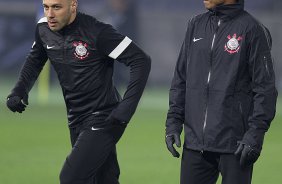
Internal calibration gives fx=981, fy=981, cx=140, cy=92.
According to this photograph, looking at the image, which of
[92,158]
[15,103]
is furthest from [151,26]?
[92,158]

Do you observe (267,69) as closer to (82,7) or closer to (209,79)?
(209,79)

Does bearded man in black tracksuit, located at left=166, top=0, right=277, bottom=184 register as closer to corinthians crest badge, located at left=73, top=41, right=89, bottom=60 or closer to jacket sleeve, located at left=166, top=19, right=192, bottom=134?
jacket sleeve, located at left=166, top=19, right=192, bottom=134

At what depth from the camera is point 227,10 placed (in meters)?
6.95

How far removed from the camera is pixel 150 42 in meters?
25.8

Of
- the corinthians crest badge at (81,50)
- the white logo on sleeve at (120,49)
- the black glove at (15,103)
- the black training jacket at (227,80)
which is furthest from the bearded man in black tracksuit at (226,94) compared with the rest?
the black glove at (15,103)

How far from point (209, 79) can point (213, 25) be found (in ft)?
1.27

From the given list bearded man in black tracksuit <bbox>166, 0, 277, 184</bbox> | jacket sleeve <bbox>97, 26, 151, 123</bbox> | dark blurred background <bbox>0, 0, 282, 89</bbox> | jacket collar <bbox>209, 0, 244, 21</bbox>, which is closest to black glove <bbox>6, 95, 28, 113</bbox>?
jacket sleeve <bbox>97, 26, 151, 123</bbox>

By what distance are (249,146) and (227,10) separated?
98 centimetres

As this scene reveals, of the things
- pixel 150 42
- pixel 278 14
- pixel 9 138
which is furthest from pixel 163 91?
pixel 9 138

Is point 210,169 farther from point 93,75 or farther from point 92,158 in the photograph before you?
point 93,75

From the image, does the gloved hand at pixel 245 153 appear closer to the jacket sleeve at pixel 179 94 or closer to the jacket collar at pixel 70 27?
the jacket sleeve at pixel 179 94

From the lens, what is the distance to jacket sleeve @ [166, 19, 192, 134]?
7.18 metres

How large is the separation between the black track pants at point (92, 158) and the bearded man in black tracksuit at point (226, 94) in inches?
38.8

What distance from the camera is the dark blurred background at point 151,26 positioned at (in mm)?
25344
